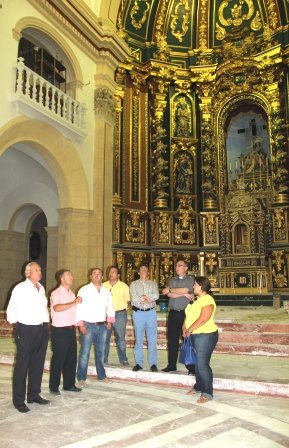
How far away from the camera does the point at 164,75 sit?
1557 cm

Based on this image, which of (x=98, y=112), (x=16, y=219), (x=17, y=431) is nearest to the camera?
(x=17, y=431)

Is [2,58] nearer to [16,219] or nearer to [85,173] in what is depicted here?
[85,173]

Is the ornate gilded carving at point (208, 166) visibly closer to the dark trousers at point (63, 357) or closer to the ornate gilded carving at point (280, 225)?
the ornate gilded carving at point (280, 225)

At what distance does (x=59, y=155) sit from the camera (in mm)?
10836

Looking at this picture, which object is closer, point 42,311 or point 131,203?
point 42,311

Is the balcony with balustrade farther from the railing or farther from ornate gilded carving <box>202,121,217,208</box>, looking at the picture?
ornate gilded carving <box>202,121,217,208</box>

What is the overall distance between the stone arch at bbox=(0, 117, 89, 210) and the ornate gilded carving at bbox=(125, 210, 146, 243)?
2.66 metres

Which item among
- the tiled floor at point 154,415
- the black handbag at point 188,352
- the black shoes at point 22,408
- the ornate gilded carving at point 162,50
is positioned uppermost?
the ornate gilded carving at point 162,50

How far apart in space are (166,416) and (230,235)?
37.8 feet

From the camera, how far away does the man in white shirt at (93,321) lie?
200 inches

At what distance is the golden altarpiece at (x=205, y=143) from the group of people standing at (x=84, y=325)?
7581 mm

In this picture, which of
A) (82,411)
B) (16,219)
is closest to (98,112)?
(16,219)

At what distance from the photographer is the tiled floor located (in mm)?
3297

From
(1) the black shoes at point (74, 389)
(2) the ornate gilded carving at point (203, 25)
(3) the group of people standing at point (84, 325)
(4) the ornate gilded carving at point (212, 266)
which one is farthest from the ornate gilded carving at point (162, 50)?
(1) the black shoes at point (74, 389)
